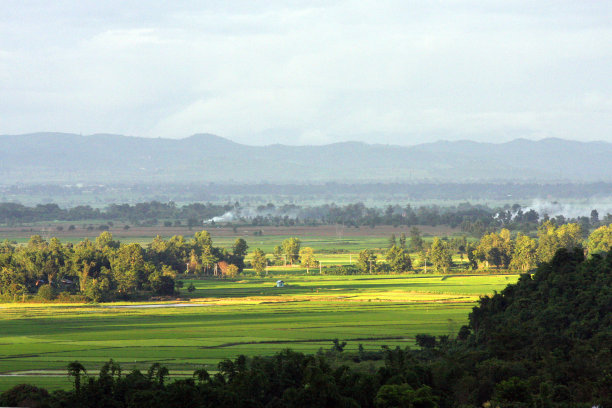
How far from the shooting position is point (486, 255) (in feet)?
395

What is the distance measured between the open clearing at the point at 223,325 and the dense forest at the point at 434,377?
23.2 ft

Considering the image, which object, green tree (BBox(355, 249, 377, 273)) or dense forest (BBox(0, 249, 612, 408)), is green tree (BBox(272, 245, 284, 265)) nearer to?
green tree (BBox(355, 249, 377, 273))

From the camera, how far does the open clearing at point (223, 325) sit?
5616 cm

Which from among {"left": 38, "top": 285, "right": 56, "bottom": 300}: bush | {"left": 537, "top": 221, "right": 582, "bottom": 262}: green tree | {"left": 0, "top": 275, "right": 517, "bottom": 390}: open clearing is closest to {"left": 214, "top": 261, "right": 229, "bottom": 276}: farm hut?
{"left": 0, "top": 275, "right": 517, "bottom": 390}: open clearing

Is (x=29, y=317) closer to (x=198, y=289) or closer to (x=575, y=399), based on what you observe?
(x=198, y=289)

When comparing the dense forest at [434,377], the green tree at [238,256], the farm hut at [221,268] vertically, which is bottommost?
the dense forest at [434,377]

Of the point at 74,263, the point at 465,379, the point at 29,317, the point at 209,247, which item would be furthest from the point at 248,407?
the point at 209,247

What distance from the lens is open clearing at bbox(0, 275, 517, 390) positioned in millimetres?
56156

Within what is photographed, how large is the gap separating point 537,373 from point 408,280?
6496 cm

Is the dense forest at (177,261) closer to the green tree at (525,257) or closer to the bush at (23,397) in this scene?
the green tree at (525,257)

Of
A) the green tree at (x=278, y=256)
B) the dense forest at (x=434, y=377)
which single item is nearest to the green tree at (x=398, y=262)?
the green tree at (x=278, y=256)

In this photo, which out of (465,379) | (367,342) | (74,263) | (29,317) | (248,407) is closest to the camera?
(248,407)

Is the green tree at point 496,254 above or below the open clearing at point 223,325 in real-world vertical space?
above

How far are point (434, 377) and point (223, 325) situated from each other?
104 feet
